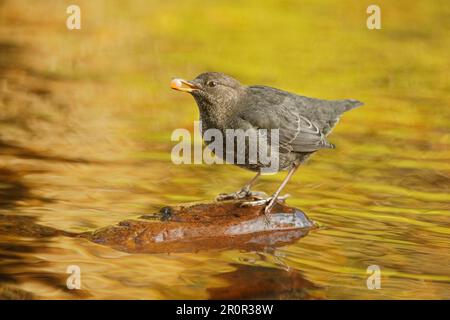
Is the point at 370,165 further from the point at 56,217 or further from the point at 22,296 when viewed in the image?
the point at 22,296

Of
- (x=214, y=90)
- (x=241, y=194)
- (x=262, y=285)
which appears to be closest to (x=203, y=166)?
(x=241, y=194)

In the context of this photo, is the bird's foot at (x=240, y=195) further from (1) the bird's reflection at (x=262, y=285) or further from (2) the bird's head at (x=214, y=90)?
(1) the bird's reflection at (x=262, y=285)

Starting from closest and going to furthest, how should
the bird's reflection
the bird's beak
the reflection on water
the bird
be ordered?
the bird's reflection
the reflection on water
the bird's beak
the bird

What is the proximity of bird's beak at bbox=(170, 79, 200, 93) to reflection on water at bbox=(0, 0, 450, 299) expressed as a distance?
38.0 inches

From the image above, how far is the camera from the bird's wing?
6.50 meters

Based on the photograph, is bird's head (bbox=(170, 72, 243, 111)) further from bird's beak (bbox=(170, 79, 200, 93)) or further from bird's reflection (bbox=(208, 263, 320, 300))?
bird's reflection (bbox=(208, 263, 320, 300))

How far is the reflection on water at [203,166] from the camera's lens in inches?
219

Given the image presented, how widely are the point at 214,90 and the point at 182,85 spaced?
25cm

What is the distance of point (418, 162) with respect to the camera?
831 centimetres

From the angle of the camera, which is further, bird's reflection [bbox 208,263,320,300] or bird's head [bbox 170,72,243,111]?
bird's head [bbox 170,72,243,111]

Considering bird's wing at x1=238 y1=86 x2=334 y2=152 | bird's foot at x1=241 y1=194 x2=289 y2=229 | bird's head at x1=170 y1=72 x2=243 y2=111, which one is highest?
bird's head at x1=170 y1=72 x2=243 y2=111

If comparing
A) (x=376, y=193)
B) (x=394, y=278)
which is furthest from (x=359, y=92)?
(x=394, y=278)

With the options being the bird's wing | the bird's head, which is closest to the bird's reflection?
the bird's wing

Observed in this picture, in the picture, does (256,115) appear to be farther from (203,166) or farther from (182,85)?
(203,166)
